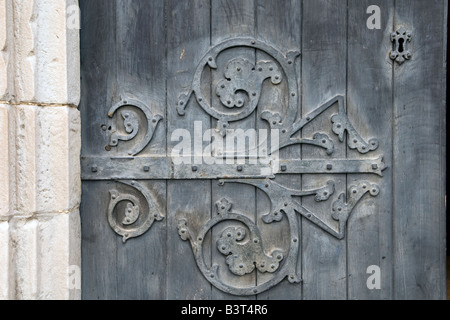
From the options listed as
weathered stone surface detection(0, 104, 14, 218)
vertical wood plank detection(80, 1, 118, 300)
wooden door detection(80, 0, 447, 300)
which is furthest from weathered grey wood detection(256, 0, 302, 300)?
weathered stone surface detection(0, 104, 14, 218)

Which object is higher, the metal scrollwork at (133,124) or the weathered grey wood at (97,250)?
the metal scrollwork at (133,124)

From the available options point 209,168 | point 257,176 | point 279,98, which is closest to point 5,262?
point 209,168

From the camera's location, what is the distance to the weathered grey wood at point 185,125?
1119 millimetres

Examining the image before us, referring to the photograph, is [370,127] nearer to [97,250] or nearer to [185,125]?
[185,125]

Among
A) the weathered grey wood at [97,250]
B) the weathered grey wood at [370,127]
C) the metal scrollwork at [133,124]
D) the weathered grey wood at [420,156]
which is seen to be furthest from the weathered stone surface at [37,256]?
the weathered grey wood at [420,156]

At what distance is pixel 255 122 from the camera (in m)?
1.13

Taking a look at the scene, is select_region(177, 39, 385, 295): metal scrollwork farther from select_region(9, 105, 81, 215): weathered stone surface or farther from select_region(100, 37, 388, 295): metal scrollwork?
select_region(9, 105, 81, 215): weathered stone surface

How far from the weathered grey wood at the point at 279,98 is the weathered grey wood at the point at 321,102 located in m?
0.02

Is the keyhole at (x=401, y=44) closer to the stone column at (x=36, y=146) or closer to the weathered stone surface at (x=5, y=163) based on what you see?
the stone column at (x=36, y=146)

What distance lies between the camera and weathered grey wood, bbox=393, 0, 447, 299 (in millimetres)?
1115

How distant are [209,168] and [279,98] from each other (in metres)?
0.28

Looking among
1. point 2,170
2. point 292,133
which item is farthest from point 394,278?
point 2,170

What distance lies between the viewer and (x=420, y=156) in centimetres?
112
